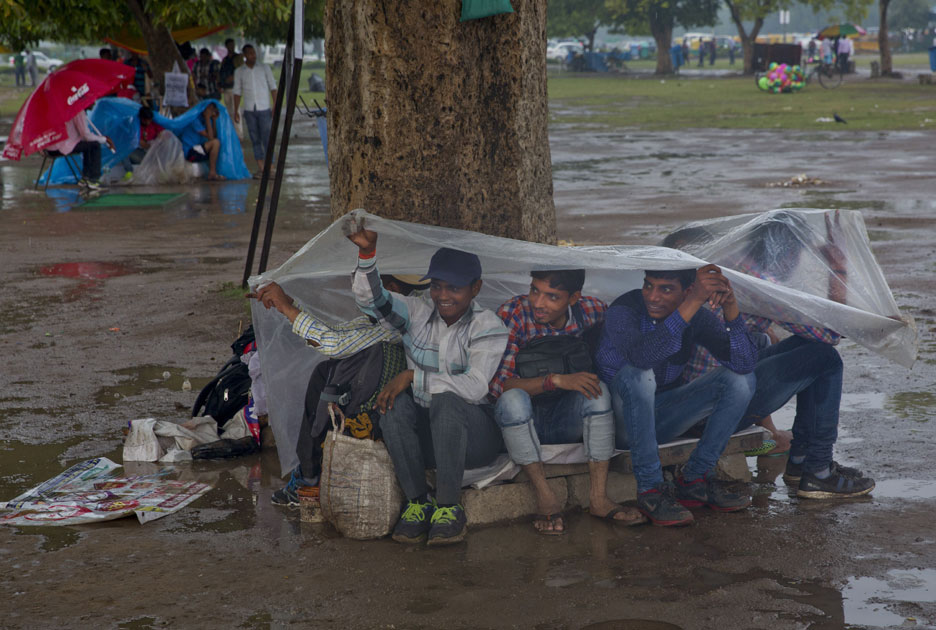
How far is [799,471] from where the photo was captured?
4273 millimetres

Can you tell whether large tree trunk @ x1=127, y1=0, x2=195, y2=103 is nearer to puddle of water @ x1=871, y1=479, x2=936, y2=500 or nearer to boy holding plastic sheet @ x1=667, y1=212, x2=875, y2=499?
boy holding plastic sheet @ x1=667, y1=212, x2=875, y2=499

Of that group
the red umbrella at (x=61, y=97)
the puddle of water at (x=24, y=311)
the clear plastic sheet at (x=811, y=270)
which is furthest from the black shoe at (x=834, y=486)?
the red umbrella at (x=61, y=97)

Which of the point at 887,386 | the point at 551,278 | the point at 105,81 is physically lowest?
the point at 887,386

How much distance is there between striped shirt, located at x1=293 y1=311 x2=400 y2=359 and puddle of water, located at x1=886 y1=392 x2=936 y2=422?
99.9 inches

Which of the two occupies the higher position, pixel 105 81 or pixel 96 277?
pixel 105 81

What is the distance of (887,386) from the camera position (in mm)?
5516

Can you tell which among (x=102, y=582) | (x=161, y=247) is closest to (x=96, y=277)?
(x=161, y=247)

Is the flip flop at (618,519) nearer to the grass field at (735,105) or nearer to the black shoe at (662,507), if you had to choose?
the black shoe at (662,507)

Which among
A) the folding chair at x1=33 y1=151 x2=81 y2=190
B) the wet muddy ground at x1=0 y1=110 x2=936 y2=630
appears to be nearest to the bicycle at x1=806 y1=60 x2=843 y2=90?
the folding chair at x1=33 y1=151 x2=81 y2=190

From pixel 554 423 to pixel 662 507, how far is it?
48 centimetres

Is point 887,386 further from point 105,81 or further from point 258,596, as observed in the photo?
point 105,81

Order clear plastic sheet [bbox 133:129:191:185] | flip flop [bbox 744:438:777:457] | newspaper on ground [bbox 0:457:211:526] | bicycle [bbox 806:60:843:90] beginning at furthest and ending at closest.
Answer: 1. bicycle [bbox 806:60:843:90]
2. clear plastic sheet [bbox 133:129:191:185]
3. flip flop [bbox 744:438:777:457]
4. newspaper on ground [bbox 0:457:211:526]

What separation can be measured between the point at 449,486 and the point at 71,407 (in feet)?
8.55

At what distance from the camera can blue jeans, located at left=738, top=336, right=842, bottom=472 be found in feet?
13.5
